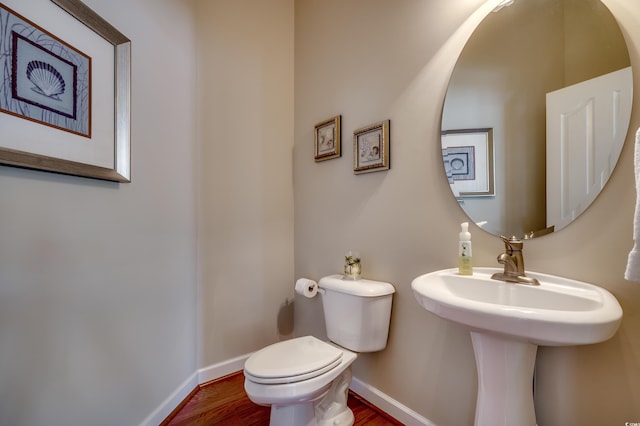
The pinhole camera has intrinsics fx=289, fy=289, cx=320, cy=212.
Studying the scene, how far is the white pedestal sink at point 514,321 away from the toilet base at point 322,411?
2.18ft

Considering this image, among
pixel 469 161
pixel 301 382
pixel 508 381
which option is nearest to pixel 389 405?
pixel 301 382

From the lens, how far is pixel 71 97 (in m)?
1.03

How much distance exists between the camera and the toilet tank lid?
143 cm

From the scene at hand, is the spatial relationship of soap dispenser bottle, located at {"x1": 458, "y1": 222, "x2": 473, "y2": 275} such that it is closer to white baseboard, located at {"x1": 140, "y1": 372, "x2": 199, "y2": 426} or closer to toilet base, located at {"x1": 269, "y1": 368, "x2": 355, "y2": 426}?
toilet base, located at {"x1": 269, "y1": 368, "x2": 355, "y2": 426}

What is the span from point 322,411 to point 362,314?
0.50 metres

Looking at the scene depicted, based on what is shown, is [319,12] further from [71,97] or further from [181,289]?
[181,289]

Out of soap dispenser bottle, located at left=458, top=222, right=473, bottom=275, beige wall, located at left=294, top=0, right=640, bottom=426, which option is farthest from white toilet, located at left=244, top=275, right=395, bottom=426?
soap dispenser bottle, located at left=458, top=222, right=473, bottom=275

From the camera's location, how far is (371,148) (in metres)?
1.60

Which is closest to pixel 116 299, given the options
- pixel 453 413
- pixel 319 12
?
pixel 453 413

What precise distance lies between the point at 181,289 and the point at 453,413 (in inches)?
58.0

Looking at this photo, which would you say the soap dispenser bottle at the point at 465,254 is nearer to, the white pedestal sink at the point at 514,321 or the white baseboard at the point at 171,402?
the white pedestal sink at the point at 514,321

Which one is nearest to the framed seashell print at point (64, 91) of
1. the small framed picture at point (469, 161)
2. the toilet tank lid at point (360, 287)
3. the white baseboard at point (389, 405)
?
the toilet tank lid at point (360, 287)

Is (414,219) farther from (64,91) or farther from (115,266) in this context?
(64,91)

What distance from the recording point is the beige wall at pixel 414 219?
902 millimetres
